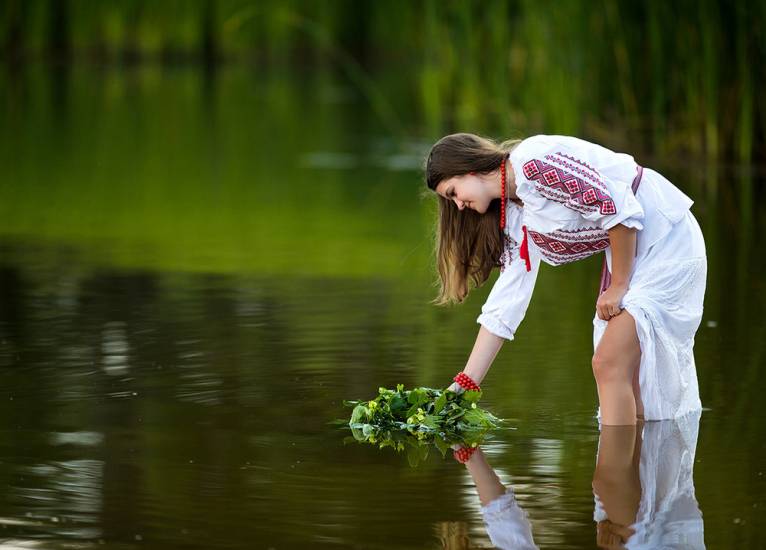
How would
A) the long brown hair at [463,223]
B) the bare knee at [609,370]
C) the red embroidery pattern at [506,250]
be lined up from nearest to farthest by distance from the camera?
the long brown hair at [463,223] < the bare knee at [609,370] < the red embroidery pattern at [506,250]

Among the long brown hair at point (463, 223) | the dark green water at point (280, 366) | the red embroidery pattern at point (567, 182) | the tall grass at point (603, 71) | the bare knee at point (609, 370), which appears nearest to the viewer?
the dark green water at point (280, 366)

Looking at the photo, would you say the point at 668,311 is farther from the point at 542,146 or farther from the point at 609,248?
the point at 542,146

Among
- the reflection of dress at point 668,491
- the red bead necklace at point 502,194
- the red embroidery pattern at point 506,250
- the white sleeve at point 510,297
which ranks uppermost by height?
the red bead necklace at point 502,194

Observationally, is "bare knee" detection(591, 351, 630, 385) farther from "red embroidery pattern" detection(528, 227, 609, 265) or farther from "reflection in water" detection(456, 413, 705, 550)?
"red embroidery pattern" detection(528, 227, 609, 265)

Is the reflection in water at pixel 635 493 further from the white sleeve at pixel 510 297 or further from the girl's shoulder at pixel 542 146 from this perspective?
the girl's shoulder at pixel 542 146

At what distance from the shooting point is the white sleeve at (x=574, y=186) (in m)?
4.17

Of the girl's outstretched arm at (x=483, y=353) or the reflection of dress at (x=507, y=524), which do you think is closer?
the reflection of dress at (x=507, y=524)

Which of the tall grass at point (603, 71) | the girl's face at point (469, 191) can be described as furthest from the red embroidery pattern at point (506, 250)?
the tall grass at point (603, 71)

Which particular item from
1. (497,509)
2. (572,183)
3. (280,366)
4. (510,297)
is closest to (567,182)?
(572,183)

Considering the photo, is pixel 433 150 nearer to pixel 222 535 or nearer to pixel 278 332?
pixel 222 535

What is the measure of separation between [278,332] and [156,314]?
24.7 inches

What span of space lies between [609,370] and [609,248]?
0.35 m

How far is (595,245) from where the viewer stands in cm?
448

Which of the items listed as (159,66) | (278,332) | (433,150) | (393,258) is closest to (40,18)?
(159,66)
